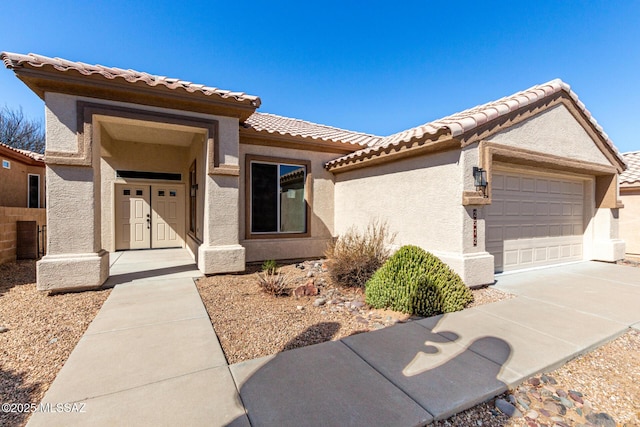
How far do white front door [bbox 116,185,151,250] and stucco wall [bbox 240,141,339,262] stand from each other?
4.71 m

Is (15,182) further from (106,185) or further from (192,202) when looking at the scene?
(192,202)

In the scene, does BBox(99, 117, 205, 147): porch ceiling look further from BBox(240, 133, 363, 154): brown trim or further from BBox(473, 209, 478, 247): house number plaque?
BBox(473, 209, 478, 247): house number plaque

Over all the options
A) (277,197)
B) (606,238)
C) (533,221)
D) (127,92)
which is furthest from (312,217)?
(606,238)

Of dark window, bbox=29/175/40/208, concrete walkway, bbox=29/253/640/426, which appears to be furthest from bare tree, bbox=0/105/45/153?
concrete walkway, bbox=29/253/640/426

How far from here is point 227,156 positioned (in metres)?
7.10

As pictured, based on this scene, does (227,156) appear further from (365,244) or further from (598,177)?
(598,177)

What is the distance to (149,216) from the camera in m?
10.7

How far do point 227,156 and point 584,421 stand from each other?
24.1 feet

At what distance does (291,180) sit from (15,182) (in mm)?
12475

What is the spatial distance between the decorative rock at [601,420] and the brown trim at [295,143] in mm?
8270

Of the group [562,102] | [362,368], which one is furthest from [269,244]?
[562,102]

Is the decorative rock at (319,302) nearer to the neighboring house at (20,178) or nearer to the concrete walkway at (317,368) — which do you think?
the concrete walkway at (317,368)

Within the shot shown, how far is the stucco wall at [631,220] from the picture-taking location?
36.7 feet

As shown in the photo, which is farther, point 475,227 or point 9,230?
point 9,230
